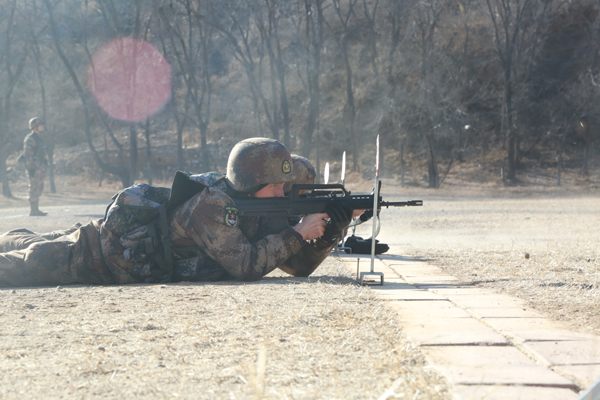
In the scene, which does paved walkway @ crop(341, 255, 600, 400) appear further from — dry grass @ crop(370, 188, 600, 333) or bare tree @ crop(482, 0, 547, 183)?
bare tree @ crop(482, 0, 547, 183)

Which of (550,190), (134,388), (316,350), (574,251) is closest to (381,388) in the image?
(316,350)

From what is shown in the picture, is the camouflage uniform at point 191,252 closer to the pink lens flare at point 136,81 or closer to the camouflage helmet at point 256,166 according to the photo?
the camouflage helmet at point 256,166

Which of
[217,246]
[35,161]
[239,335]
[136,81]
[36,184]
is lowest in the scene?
[239,335]

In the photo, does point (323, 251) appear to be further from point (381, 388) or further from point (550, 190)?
point (550, 190)

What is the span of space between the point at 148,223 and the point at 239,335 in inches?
80.2

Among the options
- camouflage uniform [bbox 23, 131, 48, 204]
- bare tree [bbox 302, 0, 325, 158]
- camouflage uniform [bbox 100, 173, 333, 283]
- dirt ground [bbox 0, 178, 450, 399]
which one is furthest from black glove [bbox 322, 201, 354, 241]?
bare tree [bbox 302, 0, 325, 158]

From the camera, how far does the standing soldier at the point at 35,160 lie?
43.3 feet

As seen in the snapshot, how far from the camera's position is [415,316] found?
120 inches

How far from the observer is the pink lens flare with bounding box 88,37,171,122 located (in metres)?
33.4

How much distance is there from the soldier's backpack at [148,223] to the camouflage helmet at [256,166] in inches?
9.0

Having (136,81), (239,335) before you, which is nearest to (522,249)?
(239,335)

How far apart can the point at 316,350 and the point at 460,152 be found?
2743 centimetres

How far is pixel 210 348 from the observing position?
2404mm

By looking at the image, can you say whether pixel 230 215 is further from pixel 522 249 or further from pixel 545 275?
pixel 522 249
